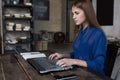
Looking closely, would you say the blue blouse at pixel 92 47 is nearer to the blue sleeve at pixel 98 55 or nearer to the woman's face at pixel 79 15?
the blue sleeve at pixel 98 55

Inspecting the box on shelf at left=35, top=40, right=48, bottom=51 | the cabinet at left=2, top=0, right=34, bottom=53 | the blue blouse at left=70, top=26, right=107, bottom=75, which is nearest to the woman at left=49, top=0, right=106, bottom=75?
the blue blouse at left=70, top=26, right=107, bottom=75

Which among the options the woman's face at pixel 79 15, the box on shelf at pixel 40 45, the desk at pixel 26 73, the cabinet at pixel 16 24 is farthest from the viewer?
the box on shelf at pixel 40 45

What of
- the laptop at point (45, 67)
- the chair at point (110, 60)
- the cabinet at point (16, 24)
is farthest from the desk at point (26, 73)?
the cabinet at point (16, 24)

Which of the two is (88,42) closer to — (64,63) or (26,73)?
(64,63)

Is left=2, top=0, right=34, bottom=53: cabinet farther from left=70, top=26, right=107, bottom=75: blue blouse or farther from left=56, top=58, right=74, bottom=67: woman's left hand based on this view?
left=56, top=58, right=74, bottom=67: woman's left hand

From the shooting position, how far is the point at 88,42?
1.74 metres

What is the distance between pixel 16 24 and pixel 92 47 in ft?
14.4

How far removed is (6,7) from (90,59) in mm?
4516

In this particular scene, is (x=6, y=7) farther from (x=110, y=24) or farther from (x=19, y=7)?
(x=110, y=24)

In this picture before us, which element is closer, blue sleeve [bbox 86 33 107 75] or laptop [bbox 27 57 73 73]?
laptop [bbox 27 57 73 73]

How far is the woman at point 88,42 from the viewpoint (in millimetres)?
1627

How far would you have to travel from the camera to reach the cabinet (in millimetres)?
5619

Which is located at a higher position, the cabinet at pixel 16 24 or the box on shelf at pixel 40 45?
the cabinet at pixel 16 24

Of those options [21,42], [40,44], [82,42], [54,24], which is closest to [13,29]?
[21,42]
